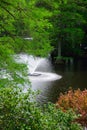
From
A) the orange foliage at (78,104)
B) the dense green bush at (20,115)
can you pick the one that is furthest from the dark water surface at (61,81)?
the dense green bush at (20,115)

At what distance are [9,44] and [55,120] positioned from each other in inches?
208

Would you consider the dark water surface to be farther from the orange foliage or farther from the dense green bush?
the dense green bush

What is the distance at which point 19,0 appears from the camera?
37.6ft

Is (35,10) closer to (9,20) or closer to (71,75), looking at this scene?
(9,20)

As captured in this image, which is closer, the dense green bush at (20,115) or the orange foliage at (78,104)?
the dense green bush at (20,115)

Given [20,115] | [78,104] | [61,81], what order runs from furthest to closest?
[61,81]
[78,104]
[20,115]

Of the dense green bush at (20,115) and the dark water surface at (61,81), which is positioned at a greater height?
the dense green bush at (20,115)

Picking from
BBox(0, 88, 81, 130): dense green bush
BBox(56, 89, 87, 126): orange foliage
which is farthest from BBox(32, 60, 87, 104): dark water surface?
BBox(0, 88, 81, 130): dense green bush

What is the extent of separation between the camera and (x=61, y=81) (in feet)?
108

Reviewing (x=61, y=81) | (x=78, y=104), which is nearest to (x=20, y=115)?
(x=78, y=104)

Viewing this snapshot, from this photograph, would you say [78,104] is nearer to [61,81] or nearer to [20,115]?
[20,115]

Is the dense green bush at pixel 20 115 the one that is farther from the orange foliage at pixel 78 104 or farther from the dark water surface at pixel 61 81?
the dark water surface at pixel 61 81

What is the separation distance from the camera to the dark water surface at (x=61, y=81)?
2689 cm

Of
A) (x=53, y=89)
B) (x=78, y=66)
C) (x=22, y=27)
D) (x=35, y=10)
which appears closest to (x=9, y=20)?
(x=22, y=27)
